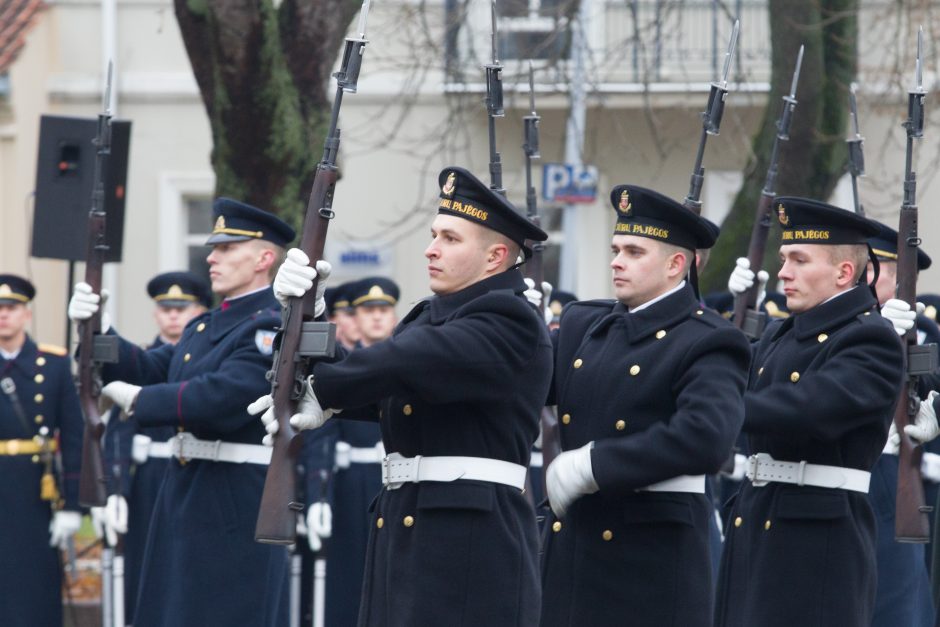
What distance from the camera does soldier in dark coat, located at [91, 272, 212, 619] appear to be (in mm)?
9781

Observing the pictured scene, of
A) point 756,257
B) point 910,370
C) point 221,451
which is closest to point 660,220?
point 910,370

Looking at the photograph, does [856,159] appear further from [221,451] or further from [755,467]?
[221,451]

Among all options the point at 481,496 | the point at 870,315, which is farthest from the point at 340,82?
the point at 870,315

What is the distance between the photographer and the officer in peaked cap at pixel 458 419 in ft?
16.4

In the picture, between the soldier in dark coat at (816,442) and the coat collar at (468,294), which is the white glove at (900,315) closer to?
the soldier in dark coat at (816,442)

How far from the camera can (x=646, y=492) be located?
5.43 meters

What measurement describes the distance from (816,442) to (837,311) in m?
0.48

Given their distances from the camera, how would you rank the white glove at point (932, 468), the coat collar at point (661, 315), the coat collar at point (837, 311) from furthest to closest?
the white glove at point (932, 468) → the coat collar at point (837, 311) → the coat collar at point (661, 315)

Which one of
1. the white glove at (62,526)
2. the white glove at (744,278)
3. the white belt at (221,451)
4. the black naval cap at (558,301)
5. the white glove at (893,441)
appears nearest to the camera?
the white belt at (221,451)

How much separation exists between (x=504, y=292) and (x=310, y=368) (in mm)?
656

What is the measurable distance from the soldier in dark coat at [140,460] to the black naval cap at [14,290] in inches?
29.5

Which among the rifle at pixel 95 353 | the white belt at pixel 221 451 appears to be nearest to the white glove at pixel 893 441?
the white belt at pixel 221 451

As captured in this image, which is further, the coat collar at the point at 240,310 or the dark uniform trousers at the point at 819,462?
the coat collar at the point at 240,310

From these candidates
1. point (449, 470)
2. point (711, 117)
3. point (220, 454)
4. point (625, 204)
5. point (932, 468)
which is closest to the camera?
point (449, 470)
